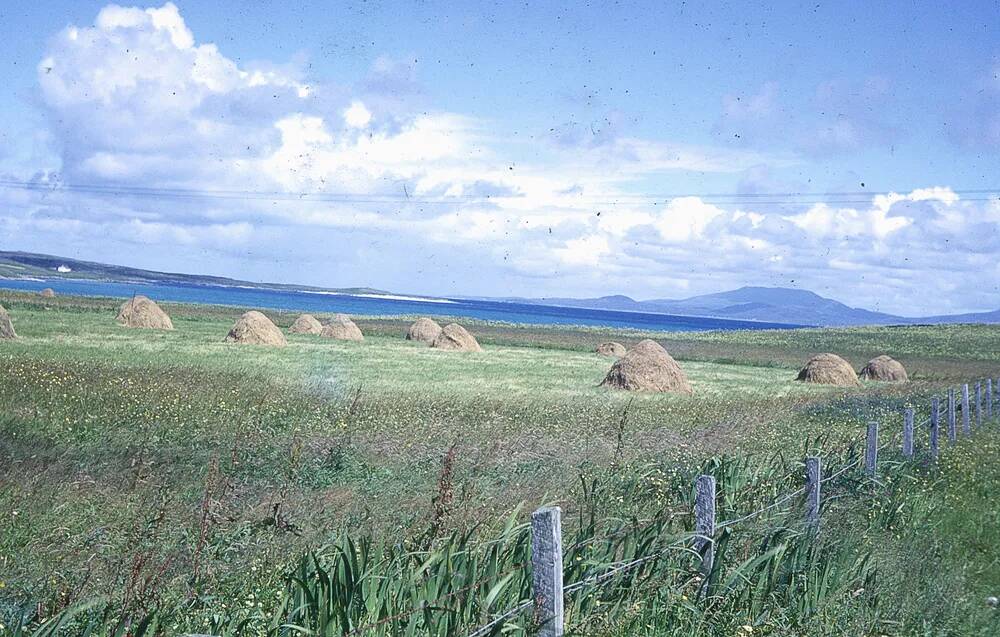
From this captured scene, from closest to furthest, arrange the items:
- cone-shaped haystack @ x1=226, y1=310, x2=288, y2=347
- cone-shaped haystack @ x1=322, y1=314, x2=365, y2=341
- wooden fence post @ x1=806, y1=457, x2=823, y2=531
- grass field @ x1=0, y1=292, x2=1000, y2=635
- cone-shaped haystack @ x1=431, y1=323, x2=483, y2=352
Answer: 1. grass field @ x1=0, y1=292, x2=1000, y2=635
2. wooden fence post @ x1=806, y1=457, x2=823, y2=531
3. cone-shaped haystack @ x1=226, y1=310, x2=288, y2=347
4. cone-shaped haystack @ x1=431, y1=323, x2=483, y2=352
5. cone-shaped haystack @ x1=322, y1=314, x2=365, y2=341

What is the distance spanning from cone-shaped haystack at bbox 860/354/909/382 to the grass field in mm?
11879

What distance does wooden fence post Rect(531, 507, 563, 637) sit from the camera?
411cm

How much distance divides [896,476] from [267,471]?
25.6 ft

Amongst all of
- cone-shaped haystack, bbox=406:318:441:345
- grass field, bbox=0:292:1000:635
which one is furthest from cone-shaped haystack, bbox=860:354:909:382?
cone-shaped haystack, bbox=406:318:441:345

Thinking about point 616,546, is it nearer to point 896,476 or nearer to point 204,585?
point 204,585

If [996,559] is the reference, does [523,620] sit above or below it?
above

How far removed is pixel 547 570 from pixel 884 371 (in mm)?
39791

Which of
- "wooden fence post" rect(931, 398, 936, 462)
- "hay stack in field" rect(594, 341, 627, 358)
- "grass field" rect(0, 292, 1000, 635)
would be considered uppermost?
"wooden fence post" rect(931, 398, 936, 462)

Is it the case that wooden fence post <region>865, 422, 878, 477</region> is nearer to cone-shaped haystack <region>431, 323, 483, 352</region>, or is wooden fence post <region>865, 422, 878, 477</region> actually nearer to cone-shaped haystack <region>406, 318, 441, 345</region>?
cone-shaped haystack <region>431, 323, 483, 352</region>

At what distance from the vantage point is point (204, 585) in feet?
20.0

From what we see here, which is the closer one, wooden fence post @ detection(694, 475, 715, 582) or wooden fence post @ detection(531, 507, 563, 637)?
wooden fence post @ detection(531, 507, 563, 637)

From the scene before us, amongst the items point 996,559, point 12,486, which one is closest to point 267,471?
point 12,486

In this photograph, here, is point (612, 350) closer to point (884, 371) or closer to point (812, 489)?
point (884, 371)

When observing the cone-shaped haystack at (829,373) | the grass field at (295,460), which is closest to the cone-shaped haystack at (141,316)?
the grass field at (295,460)
